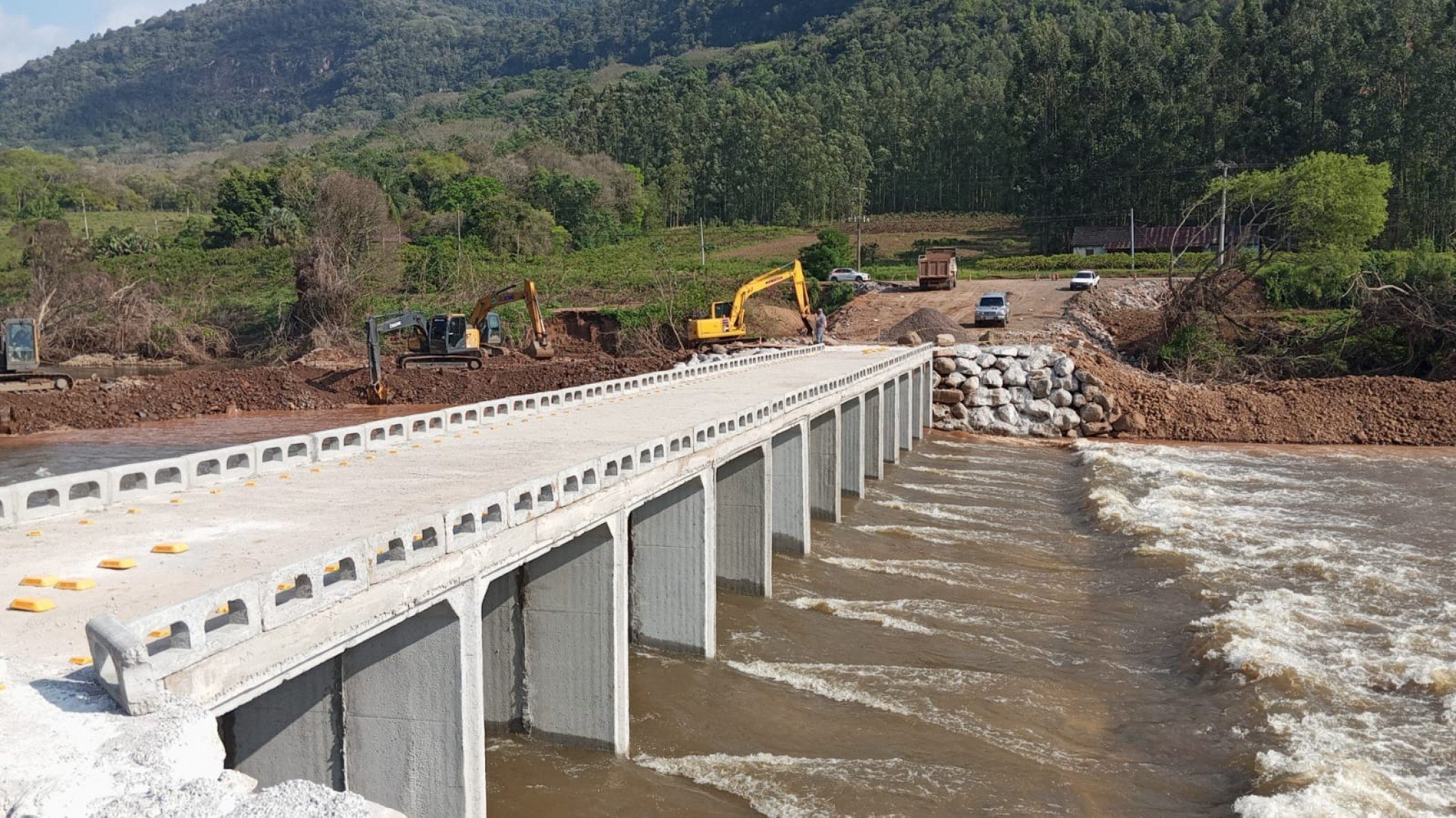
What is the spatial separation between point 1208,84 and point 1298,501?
59153mm

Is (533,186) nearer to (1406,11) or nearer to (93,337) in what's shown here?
(93,337)

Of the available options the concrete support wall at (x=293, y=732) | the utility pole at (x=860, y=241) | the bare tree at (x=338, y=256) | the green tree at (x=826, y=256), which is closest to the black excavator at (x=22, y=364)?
the bare tree at (x=338, y=256)

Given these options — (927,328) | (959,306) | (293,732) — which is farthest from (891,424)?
(293,732)

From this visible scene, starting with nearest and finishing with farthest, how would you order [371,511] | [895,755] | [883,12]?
[371,511]
[895,755]
[883,12]

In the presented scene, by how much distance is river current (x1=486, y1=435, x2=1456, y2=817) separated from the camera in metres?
12.9

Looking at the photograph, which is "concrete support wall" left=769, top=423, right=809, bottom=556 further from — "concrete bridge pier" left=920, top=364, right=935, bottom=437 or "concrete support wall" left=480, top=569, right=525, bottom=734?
"concrete bridge pier" left=920, top=364, right=935, bottom=437

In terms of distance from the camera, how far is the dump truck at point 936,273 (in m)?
63.1

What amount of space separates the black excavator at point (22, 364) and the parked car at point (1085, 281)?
48242mm

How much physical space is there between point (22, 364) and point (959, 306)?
4175 cm

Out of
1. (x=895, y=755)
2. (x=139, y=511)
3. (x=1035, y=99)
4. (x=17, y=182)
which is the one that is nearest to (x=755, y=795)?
(x=895, y=755)

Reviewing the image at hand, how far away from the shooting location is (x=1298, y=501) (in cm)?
2828

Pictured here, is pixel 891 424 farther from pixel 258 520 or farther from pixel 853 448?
pixel 258 520

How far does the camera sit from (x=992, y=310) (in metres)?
51.6

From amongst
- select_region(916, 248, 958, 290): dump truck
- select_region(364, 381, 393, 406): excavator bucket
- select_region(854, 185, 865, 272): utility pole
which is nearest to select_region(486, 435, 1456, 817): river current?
select_region(364, 381, 393, 406): excavator bucket
